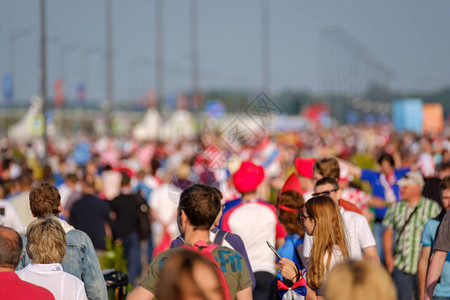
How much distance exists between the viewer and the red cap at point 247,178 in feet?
24.0

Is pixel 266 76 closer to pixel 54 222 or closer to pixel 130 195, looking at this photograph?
Answer: pixel 130 195

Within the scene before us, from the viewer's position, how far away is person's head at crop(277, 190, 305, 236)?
692 centimetres

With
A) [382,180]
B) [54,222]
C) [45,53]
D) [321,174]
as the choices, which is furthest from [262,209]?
[45,53]

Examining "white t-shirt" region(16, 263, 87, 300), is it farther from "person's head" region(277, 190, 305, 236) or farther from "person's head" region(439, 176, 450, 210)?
"person's head" region(439, 176, 450, 210)

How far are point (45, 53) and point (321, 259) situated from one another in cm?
1618

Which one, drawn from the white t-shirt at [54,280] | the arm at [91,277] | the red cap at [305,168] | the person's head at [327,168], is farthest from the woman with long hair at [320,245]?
the red cap at [305,168]

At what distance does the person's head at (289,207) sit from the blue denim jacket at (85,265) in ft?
6.01

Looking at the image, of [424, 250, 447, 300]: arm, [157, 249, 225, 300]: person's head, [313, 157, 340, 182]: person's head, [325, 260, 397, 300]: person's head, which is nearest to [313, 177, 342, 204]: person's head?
[313, 157, 340, 182]: person's head

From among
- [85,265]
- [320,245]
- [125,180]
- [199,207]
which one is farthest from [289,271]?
[125,180]

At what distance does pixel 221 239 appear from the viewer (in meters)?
5.31

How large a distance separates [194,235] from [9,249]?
104 cm

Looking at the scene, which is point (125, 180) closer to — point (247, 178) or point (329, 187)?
point (247, 178)

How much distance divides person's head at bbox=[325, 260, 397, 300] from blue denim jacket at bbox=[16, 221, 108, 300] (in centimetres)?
305

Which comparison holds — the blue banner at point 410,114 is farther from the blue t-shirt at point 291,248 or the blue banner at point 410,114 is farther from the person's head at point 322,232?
the person's head at point 322,232
